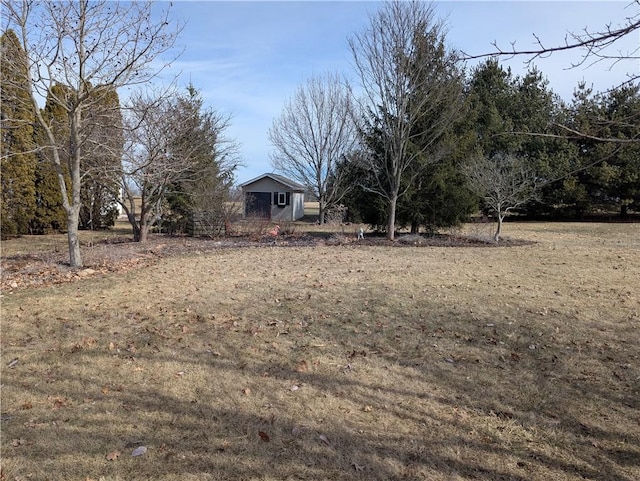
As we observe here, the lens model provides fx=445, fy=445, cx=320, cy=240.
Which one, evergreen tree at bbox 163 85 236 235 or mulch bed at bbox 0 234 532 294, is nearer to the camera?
→ mulch bed at bbox 0 234 532 294

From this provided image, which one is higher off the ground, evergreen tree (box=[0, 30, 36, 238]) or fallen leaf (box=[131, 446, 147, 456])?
evergreen tree (box=[0, 30, 36, 238])

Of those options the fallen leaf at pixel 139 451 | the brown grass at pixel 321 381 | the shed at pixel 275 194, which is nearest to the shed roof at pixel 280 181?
the shed at pixel 275 194

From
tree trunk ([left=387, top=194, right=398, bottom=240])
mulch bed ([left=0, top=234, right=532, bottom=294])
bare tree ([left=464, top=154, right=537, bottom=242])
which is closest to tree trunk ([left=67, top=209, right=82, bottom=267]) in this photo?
mulch bed ([left=0, top=234, right=532, bottom=294])

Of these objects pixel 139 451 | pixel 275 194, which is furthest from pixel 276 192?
pixel 139 451

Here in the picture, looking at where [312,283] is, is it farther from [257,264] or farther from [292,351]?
[292,351]

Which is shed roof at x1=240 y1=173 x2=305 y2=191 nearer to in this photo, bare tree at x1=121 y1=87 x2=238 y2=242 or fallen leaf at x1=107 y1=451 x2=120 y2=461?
bare tree at x1=121 y1=87 x2=238 y2=242

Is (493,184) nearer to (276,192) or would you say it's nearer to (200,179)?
(200,179)

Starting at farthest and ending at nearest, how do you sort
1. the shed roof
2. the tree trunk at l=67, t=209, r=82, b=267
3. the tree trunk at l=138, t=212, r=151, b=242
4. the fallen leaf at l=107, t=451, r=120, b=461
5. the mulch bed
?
the shed roof → the tree trunk at l=138, t=212, r=151, b=242 → the tree trunk at l=67, t=209, r=82, b=267 → the mulch bed → the fallen leaf at l=107, t=451, r=120, b=461

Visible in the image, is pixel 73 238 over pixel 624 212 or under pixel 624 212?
under

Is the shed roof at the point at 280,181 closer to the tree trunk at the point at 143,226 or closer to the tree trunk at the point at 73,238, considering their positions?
the tree trunk at the point at 143,226

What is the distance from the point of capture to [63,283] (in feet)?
24.8

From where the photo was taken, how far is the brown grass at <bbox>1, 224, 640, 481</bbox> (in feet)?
9.25

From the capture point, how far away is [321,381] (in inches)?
157

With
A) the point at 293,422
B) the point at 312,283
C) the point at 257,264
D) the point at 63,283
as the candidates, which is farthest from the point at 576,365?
the point at 63,283
